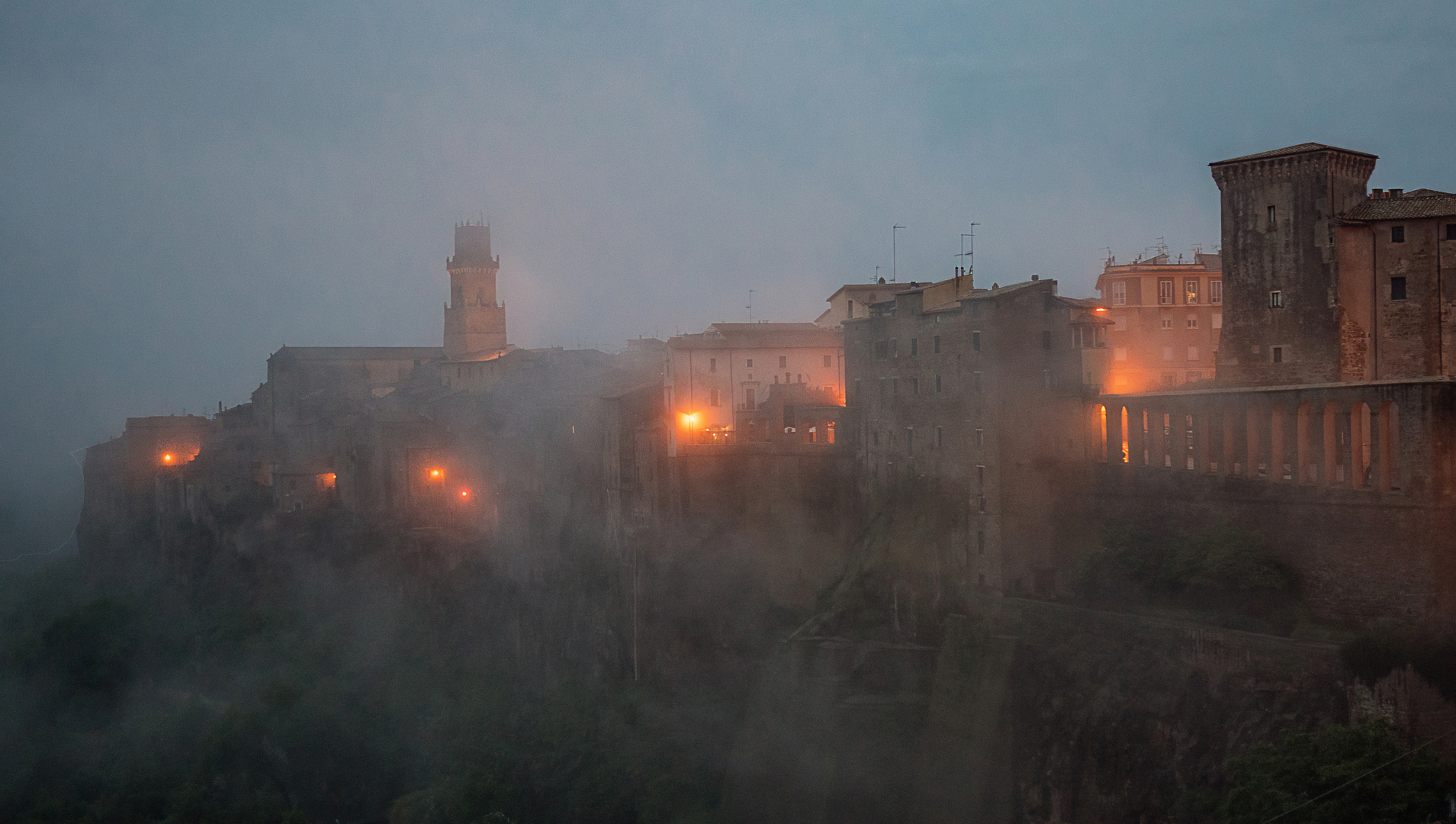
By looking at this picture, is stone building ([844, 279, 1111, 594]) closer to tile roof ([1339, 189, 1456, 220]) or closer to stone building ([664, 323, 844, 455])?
tile roof ([1339, 189, 1456, 220])

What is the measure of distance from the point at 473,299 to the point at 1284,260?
2655 inches

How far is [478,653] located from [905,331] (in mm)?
26978

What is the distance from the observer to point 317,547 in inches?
2349

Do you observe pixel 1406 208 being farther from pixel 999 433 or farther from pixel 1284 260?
pixel 999 433

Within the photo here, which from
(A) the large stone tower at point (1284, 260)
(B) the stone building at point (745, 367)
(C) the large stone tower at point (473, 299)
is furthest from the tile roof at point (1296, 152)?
(C) the large stone tower at point (473, 299)

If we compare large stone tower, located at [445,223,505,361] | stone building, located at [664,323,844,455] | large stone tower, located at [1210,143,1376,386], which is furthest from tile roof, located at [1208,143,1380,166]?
large stone tower, located at [445,223,505,361]

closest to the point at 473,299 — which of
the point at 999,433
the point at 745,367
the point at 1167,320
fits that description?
the point at 745,367

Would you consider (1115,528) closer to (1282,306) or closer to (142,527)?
(1282,306)

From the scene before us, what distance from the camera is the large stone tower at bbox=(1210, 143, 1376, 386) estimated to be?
107 feet

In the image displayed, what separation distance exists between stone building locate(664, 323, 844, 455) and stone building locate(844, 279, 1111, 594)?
1490 centimetres

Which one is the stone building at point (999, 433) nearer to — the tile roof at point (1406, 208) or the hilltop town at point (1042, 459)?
the hilltop town at point (1042, 459)

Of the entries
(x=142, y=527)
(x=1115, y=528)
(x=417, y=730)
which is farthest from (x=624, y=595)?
(x=142, y=527)

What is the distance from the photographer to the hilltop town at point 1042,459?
25297 millimetres

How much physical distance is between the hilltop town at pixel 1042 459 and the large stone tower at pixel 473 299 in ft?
118
